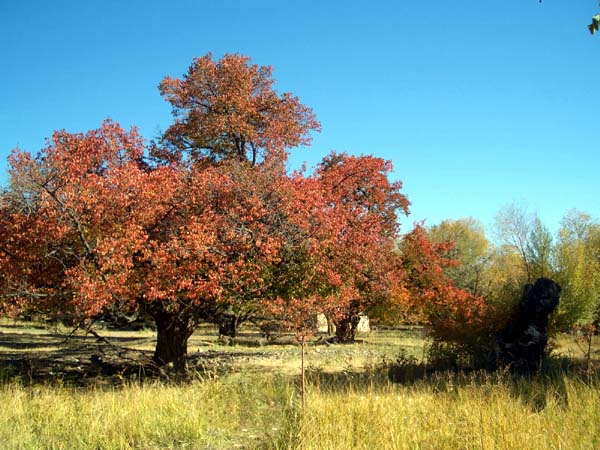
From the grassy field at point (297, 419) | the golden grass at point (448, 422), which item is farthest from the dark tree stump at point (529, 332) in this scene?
the golden grass at point (448, 422)

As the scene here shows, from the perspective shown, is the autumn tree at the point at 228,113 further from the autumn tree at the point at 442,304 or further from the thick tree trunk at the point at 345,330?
the thick tree trunk at the point at 345,330

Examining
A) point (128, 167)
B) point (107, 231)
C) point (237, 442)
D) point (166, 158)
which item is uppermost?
point (166, 158)

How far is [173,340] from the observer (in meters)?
12.8

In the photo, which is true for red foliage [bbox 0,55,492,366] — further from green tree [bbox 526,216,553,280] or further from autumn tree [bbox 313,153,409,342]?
green tree [bbox 526,216,553,280]

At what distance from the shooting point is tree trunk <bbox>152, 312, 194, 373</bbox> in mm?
12742

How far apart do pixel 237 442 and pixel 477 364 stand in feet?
24.2

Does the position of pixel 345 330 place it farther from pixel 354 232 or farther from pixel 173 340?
pixel 173 340

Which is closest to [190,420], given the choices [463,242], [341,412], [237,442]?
[237,442]

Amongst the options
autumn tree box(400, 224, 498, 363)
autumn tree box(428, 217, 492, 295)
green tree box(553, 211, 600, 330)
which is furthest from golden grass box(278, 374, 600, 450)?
autumn tree box(428, 217, 492, 295)

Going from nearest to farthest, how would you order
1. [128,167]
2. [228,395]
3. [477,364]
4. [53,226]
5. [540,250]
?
[228,395] < [53,226] < [128,167] < [477,364] < [540,250]

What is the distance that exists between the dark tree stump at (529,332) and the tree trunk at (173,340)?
25.1 ft

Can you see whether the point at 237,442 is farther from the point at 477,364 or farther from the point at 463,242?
the point at 463,242

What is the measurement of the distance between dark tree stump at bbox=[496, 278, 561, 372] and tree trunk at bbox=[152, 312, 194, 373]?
7642mm

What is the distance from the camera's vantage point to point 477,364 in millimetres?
11484
